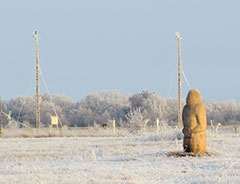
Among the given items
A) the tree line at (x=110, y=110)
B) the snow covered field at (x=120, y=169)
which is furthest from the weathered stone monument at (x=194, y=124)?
the tree line at (x=110, y=110)

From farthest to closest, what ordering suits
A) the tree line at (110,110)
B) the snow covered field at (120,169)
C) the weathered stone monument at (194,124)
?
the tree line at (110,110)
the weathered stone monument at (194,124)
the snow covered field at (120,169)

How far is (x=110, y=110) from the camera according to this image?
65062 millimetres

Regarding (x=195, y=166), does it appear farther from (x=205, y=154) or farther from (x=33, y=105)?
(x=33, y=105)

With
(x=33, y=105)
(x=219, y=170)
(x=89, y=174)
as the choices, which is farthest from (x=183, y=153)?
(x=33, y=105)

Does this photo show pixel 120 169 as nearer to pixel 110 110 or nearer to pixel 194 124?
pixel 194 124

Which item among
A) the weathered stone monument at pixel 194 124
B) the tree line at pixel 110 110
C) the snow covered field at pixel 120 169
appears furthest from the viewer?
the tree line at pixel 110 110

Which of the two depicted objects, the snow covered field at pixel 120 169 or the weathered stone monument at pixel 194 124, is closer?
the snow covered field at pixel 120 169

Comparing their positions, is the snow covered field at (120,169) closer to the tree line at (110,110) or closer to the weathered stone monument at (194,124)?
the weathered stone monument at (194,124)

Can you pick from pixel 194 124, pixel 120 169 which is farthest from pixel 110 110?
pixel 120 169

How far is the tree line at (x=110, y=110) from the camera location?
61.8 metres

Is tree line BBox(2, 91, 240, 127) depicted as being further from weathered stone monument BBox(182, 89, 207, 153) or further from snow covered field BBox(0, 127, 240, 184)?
weathered stone monument BBox(182, 89, 207, 153)

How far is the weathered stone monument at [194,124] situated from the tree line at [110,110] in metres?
41.1

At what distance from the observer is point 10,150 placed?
2405 cm

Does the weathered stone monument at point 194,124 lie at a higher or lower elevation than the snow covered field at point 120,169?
higher
